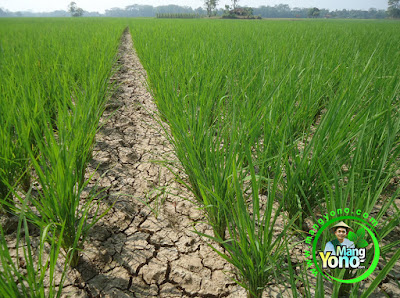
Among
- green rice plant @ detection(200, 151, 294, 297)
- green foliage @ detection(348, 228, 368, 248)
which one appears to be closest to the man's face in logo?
green foliage @ detection(348, 228, 368, 248)

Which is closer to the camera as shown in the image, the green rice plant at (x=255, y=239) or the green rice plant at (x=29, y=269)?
the green rice plant at (x=29, y=269)

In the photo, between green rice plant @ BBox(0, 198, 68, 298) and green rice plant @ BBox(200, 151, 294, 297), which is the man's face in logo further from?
green rice plant @ BBox(0, 198, 68, 298)

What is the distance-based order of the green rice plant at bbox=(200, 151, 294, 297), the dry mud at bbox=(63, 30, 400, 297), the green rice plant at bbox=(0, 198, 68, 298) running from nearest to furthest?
the green rice plant at bbox=(0, 198, 68, 298), the green rice plant at bbox=(200, 151, 294, 297), the dry mud at bbox=(63, 30, 400, 297)

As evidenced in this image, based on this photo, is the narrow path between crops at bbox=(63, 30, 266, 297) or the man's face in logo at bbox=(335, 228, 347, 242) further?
the narrow path between crops at bbox=(63, 30, 266, 297)

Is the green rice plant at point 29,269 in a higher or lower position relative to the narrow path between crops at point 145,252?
higher

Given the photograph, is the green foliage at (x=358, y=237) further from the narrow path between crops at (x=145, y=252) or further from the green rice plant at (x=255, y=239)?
the narrow path between crops at (x=145, y=252)

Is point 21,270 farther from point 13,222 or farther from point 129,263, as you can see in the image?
point 129,263

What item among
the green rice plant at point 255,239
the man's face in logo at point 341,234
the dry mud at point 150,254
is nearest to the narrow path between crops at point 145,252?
the dry mud at point 150,254

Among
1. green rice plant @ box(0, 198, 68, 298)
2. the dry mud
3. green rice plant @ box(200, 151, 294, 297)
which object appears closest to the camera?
green rice plant @ box(0, 198, 68, 298)

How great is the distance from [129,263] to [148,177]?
0.57 metres

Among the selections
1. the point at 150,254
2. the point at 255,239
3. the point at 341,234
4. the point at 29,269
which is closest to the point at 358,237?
the point at 341,234

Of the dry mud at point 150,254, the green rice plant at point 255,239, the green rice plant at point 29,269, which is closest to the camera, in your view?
the green rice plant at point 29,269

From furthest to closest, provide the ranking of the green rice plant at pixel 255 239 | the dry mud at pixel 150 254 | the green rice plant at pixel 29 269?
the dry mud at pixel 150 254, the green rice plant at pixel 255 239, the green rice plant at pixel 29 269

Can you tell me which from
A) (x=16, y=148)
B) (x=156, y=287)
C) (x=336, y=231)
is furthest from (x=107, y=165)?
(x=336, y=231)
